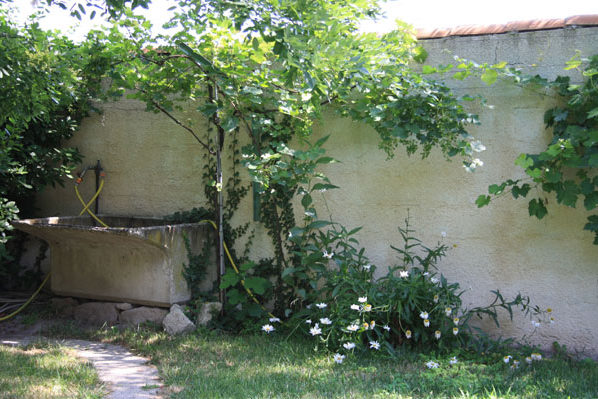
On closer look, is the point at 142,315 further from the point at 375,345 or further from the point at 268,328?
the point at 375,345

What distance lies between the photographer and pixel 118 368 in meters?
4.26

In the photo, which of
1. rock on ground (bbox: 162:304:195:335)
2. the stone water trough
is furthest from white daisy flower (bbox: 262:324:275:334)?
the stone water trough

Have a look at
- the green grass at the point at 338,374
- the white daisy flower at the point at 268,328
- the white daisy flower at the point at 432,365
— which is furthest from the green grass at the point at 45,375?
the white daisy flower at the point at 432,365

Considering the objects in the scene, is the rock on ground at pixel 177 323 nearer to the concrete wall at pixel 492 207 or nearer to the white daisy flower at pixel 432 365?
the concrete wall at pixel 492 207

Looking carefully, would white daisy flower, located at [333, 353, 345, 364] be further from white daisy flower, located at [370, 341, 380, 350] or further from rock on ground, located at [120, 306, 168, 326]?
rock on ground, located at [120, 306, 168, 326]

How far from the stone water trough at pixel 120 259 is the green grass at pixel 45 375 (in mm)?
1038

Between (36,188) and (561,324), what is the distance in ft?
18.2

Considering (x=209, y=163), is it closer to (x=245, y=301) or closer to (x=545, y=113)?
(x=245, y=301)

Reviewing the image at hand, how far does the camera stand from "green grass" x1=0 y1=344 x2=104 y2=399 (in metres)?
3.62

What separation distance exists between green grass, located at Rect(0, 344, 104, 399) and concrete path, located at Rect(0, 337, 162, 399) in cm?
10

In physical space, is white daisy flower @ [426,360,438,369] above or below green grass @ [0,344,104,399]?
A: above

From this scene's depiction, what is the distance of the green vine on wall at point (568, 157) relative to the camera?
13.8 ft

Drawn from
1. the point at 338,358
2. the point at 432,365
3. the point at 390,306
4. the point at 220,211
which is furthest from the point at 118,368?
the point at 432,365

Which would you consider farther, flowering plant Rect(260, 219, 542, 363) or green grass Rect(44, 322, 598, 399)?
flowering plant Rect(260, 219, 542, 363)
